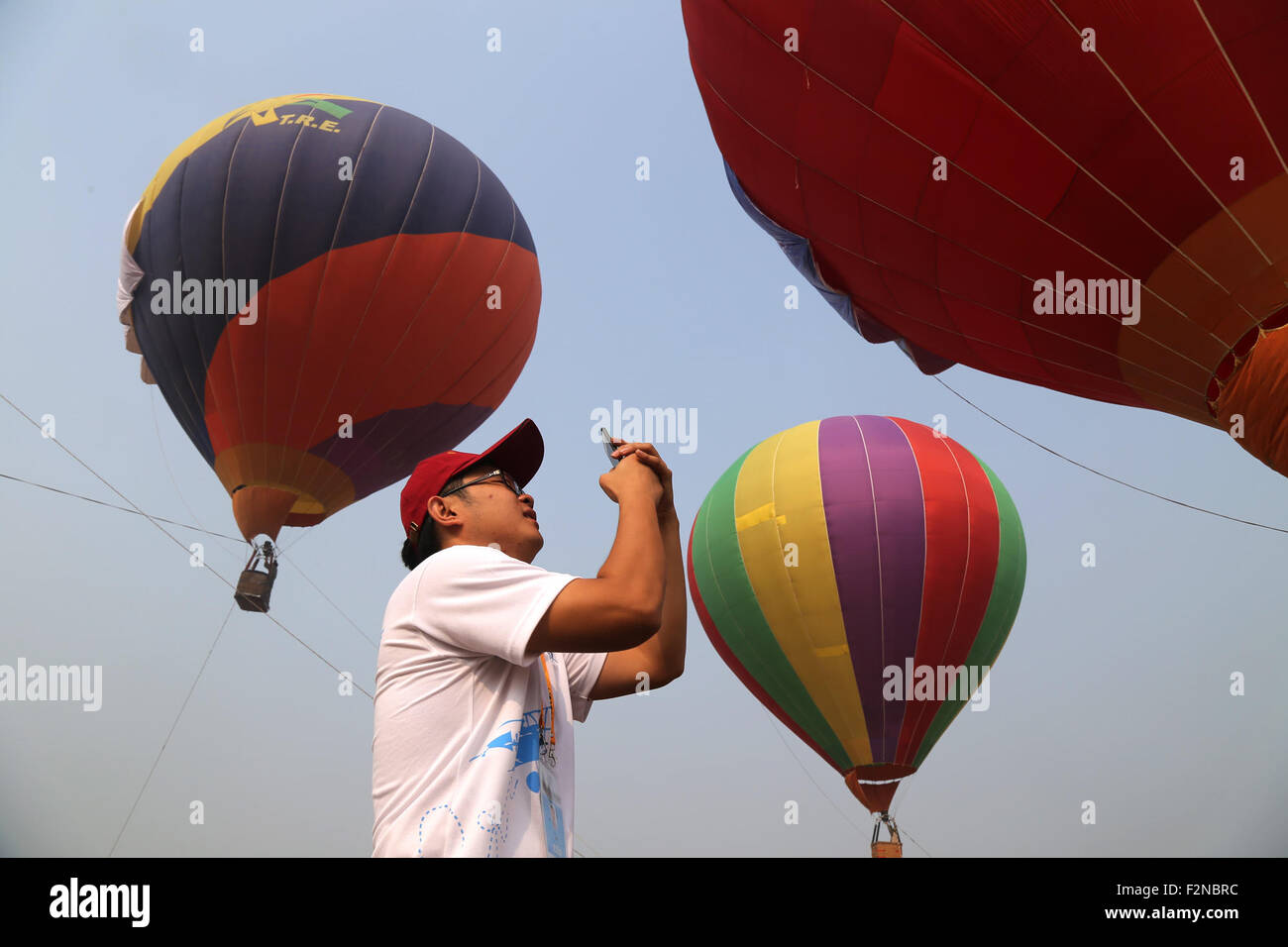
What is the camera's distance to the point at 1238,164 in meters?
5.74

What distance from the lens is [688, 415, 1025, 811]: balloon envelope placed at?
1325 centimetres

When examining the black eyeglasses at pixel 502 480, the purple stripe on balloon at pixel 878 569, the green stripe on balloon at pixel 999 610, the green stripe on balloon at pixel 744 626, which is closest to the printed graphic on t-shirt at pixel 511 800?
the black eyeglasses at pixel 502 480

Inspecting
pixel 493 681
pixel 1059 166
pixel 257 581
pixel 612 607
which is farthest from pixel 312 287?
pixel 612 607

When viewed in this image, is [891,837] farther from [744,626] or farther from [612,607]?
[612,607]

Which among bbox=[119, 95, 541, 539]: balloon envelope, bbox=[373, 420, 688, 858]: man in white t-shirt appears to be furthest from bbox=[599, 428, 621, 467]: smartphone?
bbox=[119, 95, 541, 539]: balloon envelope

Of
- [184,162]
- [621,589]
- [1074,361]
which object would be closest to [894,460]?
[1074,361]

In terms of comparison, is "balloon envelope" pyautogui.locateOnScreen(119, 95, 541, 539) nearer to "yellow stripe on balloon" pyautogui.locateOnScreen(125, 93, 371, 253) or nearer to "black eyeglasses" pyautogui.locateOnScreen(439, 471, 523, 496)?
"yellow stripe on balloon" pyautogui.locateOnScreen(125, 93, 371, 253)

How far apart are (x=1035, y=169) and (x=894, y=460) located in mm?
7961

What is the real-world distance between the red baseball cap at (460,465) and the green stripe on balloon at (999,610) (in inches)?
486

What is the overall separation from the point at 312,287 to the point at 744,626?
7.21m

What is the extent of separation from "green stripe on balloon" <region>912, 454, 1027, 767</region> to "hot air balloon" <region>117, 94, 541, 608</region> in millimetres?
7461

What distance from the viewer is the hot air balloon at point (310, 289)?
12062mm

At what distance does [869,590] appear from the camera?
13242mm
